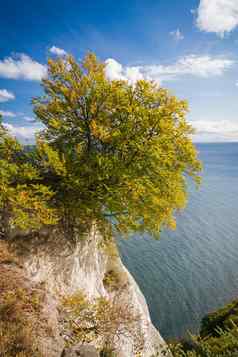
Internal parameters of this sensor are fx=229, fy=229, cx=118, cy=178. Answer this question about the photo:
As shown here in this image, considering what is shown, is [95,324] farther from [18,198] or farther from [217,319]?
[217,319]

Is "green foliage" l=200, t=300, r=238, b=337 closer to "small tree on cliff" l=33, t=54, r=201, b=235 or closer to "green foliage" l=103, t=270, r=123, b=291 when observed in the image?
"green foliage" l=103, t=270, r=123, b=291

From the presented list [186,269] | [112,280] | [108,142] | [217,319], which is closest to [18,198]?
[108,142]

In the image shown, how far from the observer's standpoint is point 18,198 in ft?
33.9

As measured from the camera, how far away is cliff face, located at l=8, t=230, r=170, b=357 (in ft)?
38.6

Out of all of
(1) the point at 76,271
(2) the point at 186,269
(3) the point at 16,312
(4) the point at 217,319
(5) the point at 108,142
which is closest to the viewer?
(3) the point at 16,312

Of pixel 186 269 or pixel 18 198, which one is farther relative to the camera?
pixel 186 269

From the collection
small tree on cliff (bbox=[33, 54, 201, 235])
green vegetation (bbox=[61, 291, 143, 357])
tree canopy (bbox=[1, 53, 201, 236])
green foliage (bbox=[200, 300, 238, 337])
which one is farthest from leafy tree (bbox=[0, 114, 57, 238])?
green foliage (bbox=[200, 300, 238, 337])

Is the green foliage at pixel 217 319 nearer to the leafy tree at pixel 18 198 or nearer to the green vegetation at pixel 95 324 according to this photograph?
the green vegetation at pixel 95 324

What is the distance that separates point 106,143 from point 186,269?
97.1 feet

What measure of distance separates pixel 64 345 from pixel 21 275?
359cm

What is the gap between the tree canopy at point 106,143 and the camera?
492 inches

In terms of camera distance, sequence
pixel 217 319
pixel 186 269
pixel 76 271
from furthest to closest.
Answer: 1. pixel 186 269
2. pixel 217 319
3. pixel 76 271

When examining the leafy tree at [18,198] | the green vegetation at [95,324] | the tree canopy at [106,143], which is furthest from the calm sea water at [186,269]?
the leafy tree at [18,198]

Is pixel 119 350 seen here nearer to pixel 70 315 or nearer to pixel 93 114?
pixel 70 315
